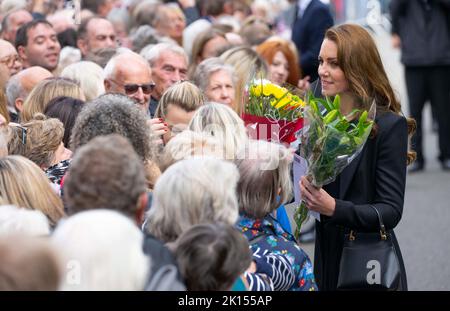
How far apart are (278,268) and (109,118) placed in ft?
4.29

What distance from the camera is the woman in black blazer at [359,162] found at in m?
4.68

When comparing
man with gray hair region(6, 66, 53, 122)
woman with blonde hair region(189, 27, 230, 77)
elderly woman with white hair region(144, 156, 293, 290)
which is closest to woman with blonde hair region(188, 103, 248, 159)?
elderly woman with white hair region(144, 156, 293, 290)

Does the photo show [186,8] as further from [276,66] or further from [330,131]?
[330,131]

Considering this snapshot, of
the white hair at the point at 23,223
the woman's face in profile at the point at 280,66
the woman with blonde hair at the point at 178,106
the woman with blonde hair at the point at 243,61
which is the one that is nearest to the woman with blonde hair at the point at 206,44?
the woman's face in profile at the point at 280,66

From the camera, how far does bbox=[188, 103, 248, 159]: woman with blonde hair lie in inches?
203

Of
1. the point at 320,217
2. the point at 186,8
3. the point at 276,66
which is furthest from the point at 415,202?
the point at 320,217

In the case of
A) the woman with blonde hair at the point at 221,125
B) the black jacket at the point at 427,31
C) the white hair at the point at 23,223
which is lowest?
the black jacket at the point at 427,31

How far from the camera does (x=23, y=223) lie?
355 centimetres

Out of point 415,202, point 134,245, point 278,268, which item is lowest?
point 415,202

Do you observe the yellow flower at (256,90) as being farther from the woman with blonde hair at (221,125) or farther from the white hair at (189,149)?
the white hair at (189,149)

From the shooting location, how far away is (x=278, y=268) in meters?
4.00

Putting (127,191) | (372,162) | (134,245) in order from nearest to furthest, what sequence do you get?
(134,245) < (127,191) < (372,162)

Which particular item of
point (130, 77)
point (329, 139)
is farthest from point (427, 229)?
point (329, 139)

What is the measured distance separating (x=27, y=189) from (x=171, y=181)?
722 mm
